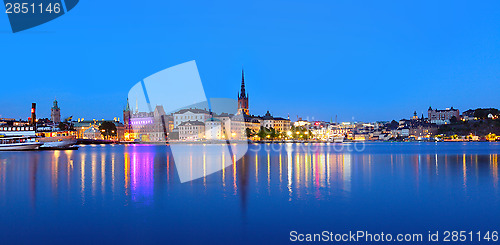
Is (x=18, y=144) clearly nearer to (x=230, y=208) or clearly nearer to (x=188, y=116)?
(x=230, y=208)

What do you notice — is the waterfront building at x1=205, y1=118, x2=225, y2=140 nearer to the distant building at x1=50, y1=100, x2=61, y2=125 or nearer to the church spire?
the church spire

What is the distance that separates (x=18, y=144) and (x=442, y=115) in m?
169

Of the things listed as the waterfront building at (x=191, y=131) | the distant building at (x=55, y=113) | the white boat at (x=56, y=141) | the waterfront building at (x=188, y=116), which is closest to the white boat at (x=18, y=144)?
the white boat at (x=56, y=141)

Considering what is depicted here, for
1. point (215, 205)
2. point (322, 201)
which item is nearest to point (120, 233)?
point (215, 205)

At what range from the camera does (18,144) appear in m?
54.1

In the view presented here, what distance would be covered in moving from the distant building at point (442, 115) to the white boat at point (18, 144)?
158 m

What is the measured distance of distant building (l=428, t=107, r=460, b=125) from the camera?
178m

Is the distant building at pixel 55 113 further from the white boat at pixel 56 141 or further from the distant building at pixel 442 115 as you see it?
the distant building at pixel 442 115

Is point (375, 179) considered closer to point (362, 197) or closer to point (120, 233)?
point (362, 197)

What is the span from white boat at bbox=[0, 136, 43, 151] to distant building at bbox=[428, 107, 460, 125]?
158383 mm

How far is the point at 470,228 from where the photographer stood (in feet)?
31.0

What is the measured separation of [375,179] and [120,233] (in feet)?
43.0

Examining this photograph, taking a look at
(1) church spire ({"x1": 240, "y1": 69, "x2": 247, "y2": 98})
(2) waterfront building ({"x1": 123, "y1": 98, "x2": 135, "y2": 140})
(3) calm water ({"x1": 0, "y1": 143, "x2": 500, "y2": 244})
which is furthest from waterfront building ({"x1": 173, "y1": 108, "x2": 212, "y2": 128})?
(3) calm water ({"x1": 0, "y1": 143, "x2": 500, "y2": 244})

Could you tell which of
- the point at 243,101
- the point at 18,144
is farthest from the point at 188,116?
the point at 18,144
